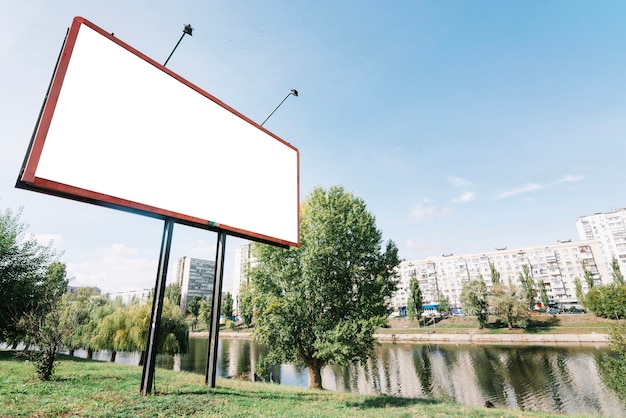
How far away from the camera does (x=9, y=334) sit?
1872 centimetres

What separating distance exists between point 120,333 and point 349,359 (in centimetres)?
1822

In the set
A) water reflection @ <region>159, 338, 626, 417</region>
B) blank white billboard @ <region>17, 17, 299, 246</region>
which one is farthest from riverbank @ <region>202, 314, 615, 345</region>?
blank white billboard @ <region>17, 17, 299, 246</region>

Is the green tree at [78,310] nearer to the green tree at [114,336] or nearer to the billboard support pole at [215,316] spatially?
the green tree at [114,336]

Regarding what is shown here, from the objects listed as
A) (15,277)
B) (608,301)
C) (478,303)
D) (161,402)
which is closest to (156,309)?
(161,402)

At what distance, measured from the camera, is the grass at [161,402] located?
22.7 ft

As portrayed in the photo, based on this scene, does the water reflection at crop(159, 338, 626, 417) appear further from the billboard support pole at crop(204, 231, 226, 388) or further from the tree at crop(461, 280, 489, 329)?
the tree at crop(461, 280, 489, 329)

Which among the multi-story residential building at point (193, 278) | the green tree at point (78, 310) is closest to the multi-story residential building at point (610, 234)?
the green tree at point (78, 310)

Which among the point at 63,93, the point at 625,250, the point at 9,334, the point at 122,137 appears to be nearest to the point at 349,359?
the point at 122,137

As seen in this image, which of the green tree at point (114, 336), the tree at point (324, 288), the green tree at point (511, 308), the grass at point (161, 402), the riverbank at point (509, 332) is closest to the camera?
the grass at point (161, 402)

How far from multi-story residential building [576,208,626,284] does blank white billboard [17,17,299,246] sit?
108m

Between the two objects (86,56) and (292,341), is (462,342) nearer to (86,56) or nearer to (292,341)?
(292,341)

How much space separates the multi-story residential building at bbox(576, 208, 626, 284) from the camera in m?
81.2

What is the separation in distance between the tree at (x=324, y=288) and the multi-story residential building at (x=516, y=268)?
58.8 m

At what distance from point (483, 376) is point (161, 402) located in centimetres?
3028
